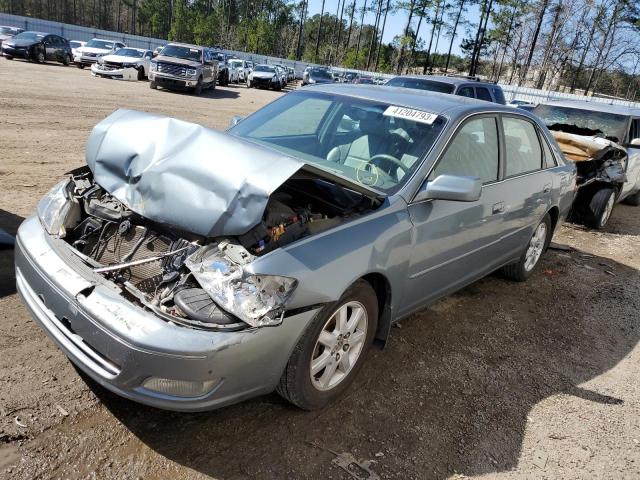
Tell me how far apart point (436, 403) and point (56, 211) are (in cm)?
253

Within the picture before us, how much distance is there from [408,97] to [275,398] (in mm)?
2396

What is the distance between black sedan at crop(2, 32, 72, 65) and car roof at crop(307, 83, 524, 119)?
89.6 ft

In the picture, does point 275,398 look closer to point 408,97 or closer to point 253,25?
point 408,97

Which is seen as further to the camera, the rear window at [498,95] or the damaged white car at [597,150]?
the rear window at [498,95]

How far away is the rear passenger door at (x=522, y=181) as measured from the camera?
4.27m

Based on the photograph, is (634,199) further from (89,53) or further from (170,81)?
(89,53)

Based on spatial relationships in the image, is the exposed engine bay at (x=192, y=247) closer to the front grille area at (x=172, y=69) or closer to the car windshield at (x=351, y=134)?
the car windshield at (x=351, y=134)

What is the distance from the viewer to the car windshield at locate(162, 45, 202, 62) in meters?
21.3

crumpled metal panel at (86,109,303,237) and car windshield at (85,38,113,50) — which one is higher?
crumpled metal panel at (86,109,303,237)

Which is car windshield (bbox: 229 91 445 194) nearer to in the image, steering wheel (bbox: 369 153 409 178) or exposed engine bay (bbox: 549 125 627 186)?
steering wheel (bbox: 369 153 409 178)

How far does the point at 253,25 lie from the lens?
73.7 m

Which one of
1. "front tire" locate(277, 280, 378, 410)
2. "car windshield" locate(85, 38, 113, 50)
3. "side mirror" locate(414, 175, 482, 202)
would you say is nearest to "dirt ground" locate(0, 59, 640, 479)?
"front tire" locate(277, 280, 378, 410)

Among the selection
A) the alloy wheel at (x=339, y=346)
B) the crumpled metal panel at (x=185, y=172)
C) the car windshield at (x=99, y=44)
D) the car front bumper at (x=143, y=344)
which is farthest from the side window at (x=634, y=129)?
the car windshield at (x=99, y=44)

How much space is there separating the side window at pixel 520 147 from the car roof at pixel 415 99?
0.51 feet
